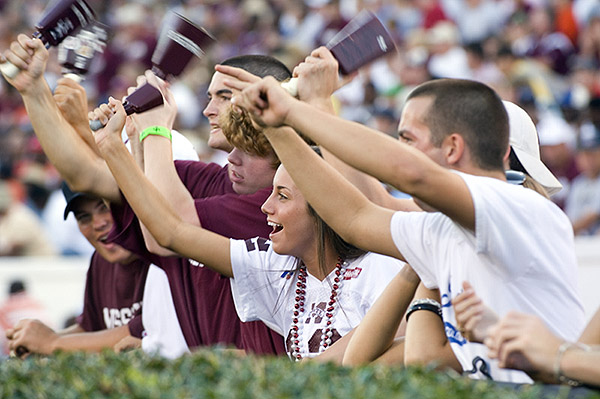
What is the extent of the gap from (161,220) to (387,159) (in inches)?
55.6

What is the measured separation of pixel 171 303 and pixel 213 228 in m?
0.67

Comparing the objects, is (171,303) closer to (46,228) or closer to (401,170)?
(401,170)

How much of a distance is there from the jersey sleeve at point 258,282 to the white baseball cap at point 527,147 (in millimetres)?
1026

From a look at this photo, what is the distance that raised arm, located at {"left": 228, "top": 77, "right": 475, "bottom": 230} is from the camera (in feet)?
9.27

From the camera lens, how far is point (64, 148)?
4555 mm

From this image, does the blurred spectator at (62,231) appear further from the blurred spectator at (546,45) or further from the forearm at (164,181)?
the blurred spectator at (546,45)

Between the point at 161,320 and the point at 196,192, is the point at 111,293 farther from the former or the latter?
the point at 196,192

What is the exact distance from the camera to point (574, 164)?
32.2 ft

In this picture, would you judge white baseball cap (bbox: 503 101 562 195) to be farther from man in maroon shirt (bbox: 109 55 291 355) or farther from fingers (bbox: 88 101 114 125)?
fingers (bbox: 88 101 114 125)

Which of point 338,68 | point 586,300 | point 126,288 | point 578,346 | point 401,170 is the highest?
point 338,68

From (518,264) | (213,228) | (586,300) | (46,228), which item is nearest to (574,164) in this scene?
(586,300)

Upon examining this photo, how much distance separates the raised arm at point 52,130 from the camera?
14.4ft

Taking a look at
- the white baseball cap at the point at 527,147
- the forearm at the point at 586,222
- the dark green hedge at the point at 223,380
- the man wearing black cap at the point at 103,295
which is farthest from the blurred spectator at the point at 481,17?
the dark green hedge at the point at 223,380

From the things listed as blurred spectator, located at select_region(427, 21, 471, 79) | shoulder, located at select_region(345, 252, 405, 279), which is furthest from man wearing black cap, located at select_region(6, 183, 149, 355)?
blurred spectator, located at select_region(427, 21, 471, 79)
